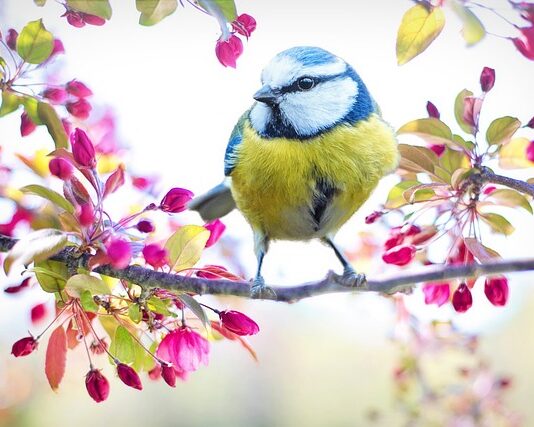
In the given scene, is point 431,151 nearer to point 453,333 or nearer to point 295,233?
point 295,233

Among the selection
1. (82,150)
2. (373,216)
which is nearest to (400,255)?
(373,216)

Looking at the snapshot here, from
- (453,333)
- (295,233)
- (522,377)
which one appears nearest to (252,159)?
(295,233)

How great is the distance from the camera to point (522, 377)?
4527mm

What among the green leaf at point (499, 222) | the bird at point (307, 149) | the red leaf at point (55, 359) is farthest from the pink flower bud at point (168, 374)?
the green leaf at point (499, 222)

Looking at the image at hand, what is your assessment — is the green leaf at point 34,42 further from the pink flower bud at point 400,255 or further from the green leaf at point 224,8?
the pink flower bud at point 400,255

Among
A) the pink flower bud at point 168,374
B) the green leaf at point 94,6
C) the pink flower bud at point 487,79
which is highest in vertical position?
the green leaf at point 94,6

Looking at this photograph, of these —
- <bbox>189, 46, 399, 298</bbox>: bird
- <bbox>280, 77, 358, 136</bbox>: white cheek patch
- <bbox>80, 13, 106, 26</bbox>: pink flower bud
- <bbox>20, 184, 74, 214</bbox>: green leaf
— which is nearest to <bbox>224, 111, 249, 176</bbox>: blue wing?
<bbox>189, 46, 399, 298</bbox>: bird

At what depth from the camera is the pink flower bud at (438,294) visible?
3.25 ft

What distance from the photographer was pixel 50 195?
2.52 feet

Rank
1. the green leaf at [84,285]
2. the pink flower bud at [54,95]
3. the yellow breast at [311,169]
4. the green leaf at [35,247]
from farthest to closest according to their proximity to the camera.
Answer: the yellow breast at [311,169]
the pink flower bud at [54,95]
the green leaf at [84,285]
the green leaf at [35,247]

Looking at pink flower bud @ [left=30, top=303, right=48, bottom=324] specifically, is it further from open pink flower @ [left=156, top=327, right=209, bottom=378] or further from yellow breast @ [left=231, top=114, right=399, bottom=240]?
yellow breast @ [left=231, top=114, right=399, bottom=240]

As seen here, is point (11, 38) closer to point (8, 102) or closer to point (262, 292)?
point (8, 102)

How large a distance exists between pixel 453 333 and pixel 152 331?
2.81 feet

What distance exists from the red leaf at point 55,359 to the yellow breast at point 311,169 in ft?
1.43
